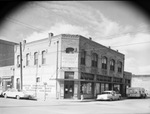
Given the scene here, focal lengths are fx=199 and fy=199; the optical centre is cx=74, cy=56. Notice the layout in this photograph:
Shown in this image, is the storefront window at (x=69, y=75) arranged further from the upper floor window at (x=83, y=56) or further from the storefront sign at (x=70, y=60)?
the upper floor window at (x=83, y=56)

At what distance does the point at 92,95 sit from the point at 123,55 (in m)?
15.2

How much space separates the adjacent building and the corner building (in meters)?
2.29

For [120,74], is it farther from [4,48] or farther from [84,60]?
[4,48]

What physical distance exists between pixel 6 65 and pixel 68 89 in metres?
24.3

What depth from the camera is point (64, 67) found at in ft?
87.7

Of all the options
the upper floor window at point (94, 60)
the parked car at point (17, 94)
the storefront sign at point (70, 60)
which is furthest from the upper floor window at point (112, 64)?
the parked car at point (17, 94)

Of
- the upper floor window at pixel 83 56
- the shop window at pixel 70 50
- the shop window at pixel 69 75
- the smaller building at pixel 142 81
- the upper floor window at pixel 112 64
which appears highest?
the shop window at pixel 70 50

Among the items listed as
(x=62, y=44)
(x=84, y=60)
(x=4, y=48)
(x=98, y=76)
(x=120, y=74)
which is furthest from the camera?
(x=4, y=48)

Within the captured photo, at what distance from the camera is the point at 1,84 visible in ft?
124

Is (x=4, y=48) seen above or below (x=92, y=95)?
above

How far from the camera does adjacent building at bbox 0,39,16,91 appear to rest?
116 feet

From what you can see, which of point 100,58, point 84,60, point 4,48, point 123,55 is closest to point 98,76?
point 100,58

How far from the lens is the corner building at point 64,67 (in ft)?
87.6

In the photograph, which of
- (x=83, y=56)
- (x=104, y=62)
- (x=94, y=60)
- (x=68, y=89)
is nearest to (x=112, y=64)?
(x=104, y=62)
